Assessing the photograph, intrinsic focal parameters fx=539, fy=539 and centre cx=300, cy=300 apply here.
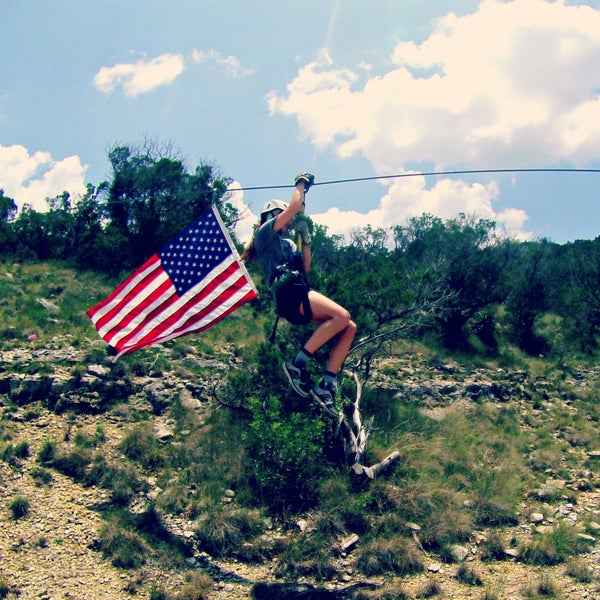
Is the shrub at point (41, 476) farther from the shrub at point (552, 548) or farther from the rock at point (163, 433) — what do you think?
the shrub at point (552, 548)

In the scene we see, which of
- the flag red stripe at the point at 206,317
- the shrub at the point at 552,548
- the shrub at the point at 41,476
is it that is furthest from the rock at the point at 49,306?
the shrub at the point at 552,548

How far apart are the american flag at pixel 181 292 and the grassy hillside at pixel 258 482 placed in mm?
3143

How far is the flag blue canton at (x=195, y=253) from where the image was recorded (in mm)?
6918

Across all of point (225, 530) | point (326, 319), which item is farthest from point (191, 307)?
point (225, 530)

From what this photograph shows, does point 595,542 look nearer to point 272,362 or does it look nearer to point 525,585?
point 525,585

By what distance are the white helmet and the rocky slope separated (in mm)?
4982

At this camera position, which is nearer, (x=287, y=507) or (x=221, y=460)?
Result: (x=287, y=507)

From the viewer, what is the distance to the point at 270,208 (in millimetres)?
5852

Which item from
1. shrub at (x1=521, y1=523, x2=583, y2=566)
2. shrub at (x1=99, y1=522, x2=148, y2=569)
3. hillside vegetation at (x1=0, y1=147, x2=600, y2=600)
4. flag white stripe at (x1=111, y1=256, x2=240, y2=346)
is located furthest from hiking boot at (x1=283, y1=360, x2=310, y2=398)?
shrub at (x1=521, y1=523, x2=583, y2=566)

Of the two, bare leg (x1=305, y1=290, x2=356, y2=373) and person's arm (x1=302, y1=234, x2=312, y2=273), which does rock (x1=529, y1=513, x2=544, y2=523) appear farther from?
person's arm (x1=302, y1=234, x2=312, y2=273)

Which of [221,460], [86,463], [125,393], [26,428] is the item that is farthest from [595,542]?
[26,428]

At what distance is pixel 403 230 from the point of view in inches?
1620

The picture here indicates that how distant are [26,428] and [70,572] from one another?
3.90 m

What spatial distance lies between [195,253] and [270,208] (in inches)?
64.1
